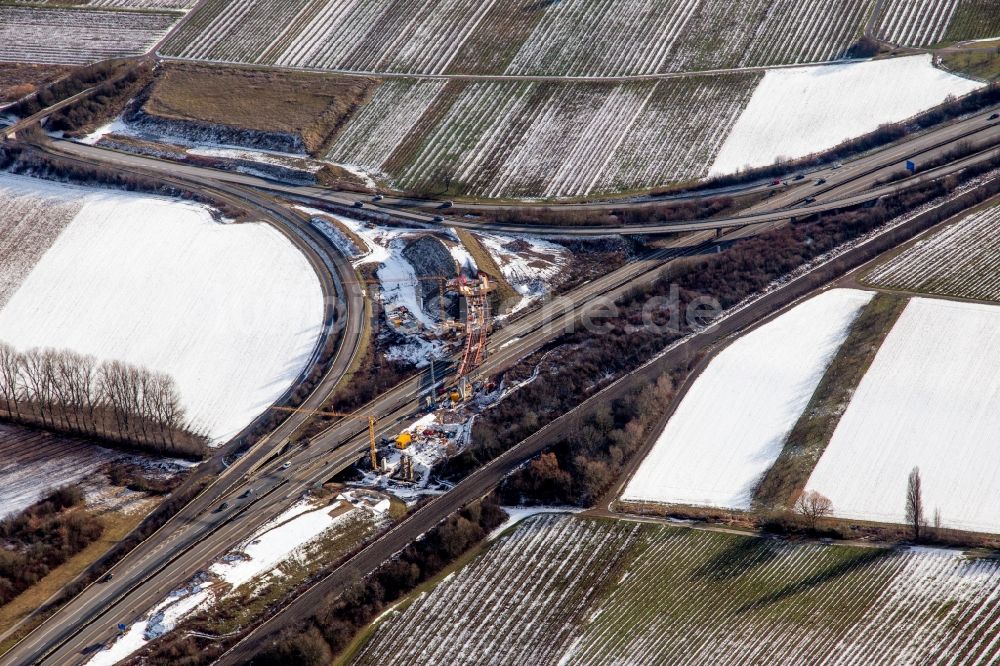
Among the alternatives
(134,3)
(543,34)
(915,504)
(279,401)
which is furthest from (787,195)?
(134,3)

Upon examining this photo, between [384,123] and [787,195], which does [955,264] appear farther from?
[384,123]

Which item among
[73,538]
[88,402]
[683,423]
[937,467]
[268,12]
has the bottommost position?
[937,467]

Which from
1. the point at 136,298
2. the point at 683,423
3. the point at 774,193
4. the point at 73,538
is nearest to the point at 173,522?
the point at 73,538

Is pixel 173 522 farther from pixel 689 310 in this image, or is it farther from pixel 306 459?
pixel 689 310

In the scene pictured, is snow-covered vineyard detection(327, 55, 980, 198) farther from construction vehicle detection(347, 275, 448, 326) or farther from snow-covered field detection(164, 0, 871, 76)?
construction vehicle detection(347, 275, 448, 326)

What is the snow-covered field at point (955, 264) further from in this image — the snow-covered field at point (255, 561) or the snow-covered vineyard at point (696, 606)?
the snow-covered field at point (255, 561)

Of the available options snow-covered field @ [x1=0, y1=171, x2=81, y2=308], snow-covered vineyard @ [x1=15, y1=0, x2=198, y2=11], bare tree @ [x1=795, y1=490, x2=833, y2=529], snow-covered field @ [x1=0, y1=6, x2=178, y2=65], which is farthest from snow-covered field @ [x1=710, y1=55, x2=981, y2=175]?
snow-covered vineyard @ [x1=15, y1=0, x2=198, y2=11]

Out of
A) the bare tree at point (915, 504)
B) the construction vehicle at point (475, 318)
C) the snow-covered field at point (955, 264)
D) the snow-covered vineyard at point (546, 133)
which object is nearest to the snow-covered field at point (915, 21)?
the snow-covered vineyard at point (546, 133)
